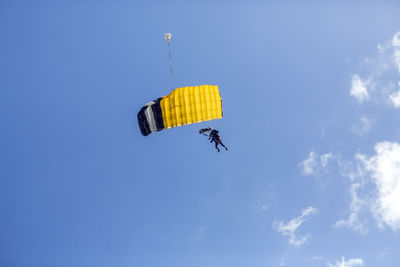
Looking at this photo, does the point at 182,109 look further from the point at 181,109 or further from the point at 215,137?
the point at 215,137

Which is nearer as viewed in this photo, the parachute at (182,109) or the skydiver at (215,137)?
the parachute at (182,109)

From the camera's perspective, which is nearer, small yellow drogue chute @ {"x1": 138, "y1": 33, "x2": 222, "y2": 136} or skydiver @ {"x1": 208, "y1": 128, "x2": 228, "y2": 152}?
small yellow drogue chute @ {"x1": 138, "y1": 33, "x2": 222, "y2": 136}

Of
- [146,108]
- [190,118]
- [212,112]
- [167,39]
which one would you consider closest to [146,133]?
[146,108]

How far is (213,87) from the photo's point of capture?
27797mm

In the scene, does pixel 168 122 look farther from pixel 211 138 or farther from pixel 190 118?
pixel 211 138

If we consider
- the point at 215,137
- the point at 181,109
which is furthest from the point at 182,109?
the point at 215,137

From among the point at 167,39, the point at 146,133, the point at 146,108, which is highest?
the point at 167,39

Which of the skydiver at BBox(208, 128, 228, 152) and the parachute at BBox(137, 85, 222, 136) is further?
the skydiver at BBox(208, 128, 228, 152)

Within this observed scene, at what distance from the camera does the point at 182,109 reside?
2672 cm

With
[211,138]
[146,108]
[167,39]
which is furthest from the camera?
[211,138]

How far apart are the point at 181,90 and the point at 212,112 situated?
3.19 metres

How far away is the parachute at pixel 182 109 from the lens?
26703 millimetres

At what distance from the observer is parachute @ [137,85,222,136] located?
26703 mm

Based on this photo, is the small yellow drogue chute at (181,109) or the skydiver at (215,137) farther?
the skydiver at (215,137)
